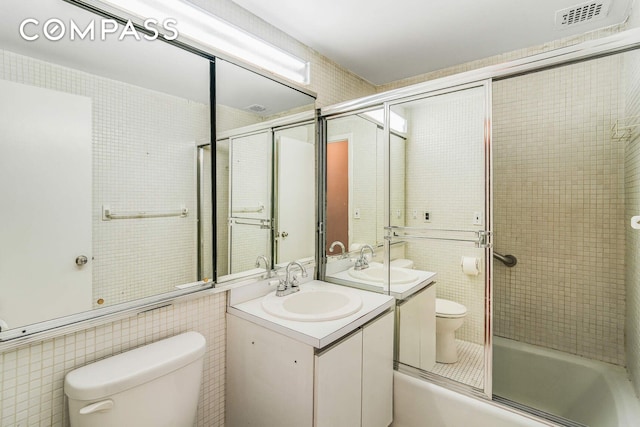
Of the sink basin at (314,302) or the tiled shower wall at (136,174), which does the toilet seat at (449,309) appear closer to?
the sink basin at (314,302)

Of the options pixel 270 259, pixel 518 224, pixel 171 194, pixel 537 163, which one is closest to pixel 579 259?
pixel 518 224

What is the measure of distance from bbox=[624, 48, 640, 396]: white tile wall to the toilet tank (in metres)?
2.11

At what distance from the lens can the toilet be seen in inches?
61.7

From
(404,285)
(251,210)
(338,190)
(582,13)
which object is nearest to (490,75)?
(582,13)

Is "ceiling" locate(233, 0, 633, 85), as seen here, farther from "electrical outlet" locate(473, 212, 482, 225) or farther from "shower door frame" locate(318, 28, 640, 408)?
"electrical outlet" locate(473, 212, 482, 225)

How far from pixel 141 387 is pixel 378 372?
1.04 meters

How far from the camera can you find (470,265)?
148cm

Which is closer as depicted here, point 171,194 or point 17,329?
point 17,329

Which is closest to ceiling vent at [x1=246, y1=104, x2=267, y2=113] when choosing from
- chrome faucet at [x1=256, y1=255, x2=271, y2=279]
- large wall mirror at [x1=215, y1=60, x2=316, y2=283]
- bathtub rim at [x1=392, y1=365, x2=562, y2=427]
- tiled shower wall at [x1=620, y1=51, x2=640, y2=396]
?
large wall mirror at [x1=215, y1=60, x2=316, y2=283]

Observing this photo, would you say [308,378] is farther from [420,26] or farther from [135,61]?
[420,26]

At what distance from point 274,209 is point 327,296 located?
61cm

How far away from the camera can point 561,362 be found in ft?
6.22

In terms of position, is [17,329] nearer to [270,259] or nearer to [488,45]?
[270,259]

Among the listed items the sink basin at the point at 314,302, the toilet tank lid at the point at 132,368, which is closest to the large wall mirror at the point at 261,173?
the sink basin at the point at 314,302
